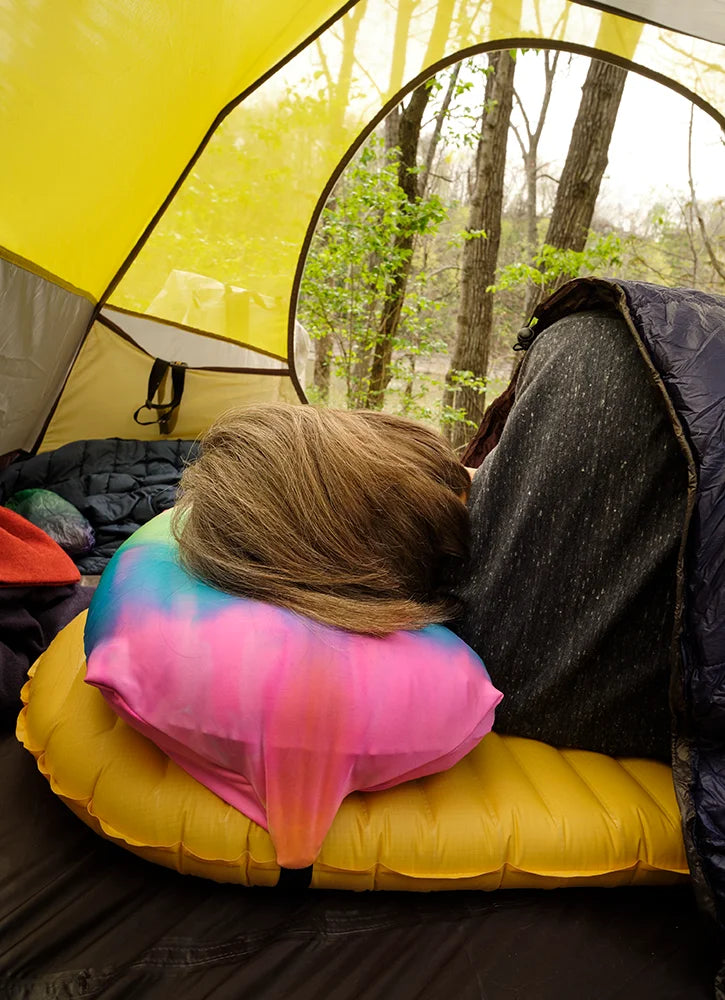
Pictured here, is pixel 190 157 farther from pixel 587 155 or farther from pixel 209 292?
pixel 587 155

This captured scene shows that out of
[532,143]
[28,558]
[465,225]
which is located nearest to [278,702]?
[28,558]

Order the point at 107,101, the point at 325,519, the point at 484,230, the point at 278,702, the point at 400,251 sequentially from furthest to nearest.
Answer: the point at 400,251
the point at 484,230
the point at 107,101
the point at 325,519
the point at 278,702

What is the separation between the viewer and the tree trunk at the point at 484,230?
13.2ft

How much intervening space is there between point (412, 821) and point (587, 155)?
156 inches

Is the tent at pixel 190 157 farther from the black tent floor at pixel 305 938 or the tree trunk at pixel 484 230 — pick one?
the tree trunk at pixel 484 230

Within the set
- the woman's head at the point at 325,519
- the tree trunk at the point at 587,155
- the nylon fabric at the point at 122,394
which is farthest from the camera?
the tree trunk at the point at 587,155

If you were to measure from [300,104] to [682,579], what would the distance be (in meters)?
2.14

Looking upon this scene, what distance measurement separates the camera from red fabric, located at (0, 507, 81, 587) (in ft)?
3.91

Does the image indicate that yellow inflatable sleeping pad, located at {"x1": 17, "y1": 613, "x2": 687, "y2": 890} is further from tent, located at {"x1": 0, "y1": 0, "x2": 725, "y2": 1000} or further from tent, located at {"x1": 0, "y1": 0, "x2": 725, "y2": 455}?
tent, located at {"x1": 0, "y1": 0, "x2": 725, "y2": 455}

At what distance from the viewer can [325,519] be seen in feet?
3.02

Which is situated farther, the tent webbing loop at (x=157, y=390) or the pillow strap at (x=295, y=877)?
the tent webbing loop at (x=157, y=390)

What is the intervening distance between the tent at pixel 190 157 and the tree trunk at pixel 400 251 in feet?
5.57

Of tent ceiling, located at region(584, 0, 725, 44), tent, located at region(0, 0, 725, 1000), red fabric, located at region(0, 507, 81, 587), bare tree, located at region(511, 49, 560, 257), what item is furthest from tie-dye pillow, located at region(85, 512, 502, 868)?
bare tree, located at region(511, 49, 560, 257)

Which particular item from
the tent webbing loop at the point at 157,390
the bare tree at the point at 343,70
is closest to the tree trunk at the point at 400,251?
the bare tree at the point at 343,70
